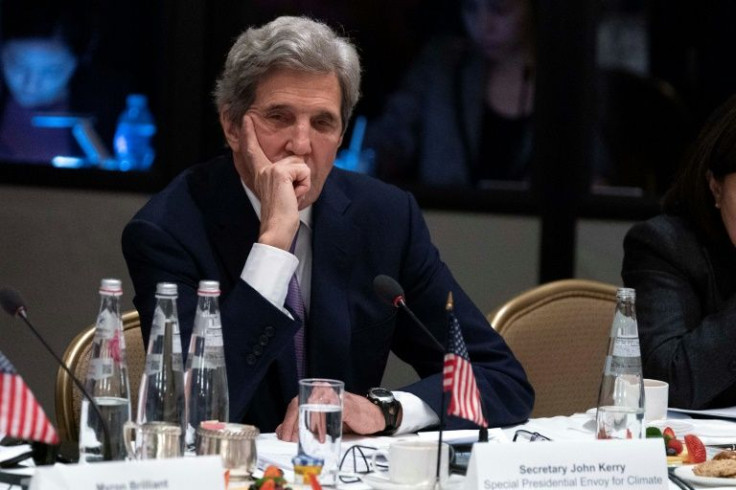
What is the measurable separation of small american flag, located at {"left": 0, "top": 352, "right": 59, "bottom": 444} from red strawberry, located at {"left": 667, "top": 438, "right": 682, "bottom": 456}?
109cm

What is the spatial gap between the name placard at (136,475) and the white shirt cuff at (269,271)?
77 centimetres

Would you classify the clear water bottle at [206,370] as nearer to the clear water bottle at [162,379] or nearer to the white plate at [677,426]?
the clear water bottle at [162,379]

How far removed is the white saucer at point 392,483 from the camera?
→ 1953 millimetres

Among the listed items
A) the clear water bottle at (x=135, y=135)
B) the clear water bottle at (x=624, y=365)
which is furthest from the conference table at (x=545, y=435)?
the clear water bottle at (x=135, y=135)

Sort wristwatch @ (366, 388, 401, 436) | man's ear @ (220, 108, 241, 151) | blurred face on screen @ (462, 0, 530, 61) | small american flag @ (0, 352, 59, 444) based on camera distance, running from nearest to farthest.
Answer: small american flag @ (0, 352, 59, 444), wristwatch @ (366, 388, 401, 436), man's ear @ (220, 108, 241, 151), blurred face on screen @ (462, 0, 530, 61)

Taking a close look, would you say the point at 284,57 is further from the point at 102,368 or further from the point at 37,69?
the point at 37,69

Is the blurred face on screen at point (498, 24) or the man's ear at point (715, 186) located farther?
the blurred face on screen at point (498, 24)

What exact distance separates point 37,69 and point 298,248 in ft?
7.36

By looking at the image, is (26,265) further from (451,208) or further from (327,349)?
(327,349)

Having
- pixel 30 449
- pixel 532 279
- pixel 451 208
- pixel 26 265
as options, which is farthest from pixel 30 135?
pixel 30 449

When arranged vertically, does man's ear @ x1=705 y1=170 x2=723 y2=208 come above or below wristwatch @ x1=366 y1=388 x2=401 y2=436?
above

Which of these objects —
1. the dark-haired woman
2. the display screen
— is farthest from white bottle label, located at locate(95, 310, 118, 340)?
the display screen

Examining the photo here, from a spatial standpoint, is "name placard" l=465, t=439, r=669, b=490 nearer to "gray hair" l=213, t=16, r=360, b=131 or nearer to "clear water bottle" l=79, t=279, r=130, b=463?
"clear water bottle" l=79, t=279, r=130, b=463

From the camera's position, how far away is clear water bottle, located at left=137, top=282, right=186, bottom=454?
81.6 inches
